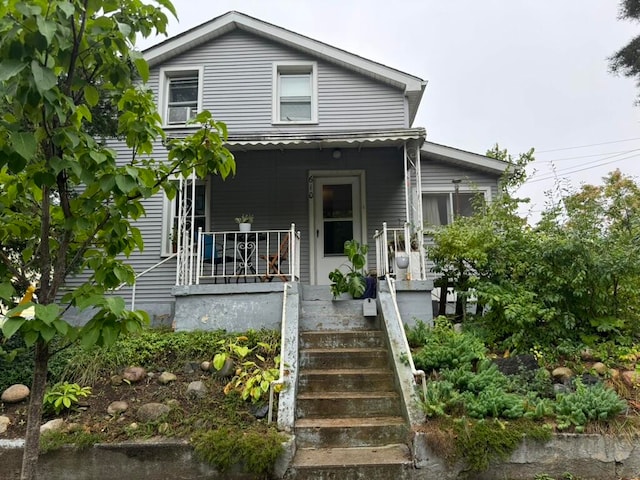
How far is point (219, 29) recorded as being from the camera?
9.43m

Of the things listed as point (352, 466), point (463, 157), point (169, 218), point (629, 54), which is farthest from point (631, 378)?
point (629, 54)

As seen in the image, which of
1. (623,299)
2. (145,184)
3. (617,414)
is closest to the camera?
(145,184)

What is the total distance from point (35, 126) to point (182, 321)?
458 cm

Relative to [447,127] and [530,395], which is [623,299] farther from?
[447,127]

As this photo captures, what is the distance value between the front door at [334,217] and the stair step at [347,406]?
13.7 feet

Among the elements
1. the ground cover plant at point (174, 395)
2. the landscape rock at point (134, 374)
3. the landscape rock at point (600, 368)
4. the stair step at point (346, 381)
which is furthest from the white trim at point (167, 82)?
the landscape rock at point (600, 368)

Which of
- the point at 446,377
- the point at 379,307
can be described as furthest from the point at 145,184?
the point at 379,307

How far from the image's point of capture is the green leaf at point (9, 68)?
1675 mm

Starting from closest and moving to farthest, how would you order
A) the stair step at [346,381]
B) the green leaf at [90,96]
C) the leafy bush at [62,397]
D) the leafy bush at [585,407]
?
the green leaf at [90,96] < the leafy bush at [585,407] < the leafy bush at [62,397] < the stair step at [346,381]

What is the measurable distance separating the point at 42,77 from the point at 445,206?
336 inches

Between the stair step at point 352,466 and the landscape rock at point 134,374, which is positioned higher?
the landscape rock at point 134,374

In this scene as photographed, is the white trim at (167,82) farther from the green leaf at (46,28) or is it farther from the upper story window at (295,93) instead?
the green leaf at (46,28)

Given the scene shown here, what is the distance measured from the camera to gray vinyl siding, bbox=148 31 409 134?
30.1ft

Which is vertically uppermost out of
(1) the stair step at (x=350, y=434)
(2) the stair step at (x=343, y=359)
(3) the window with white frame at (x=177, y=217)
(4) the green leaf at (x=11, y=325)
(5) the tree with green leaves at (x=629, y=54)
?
(5) the tree with green leaves at (x=629, y=54)
